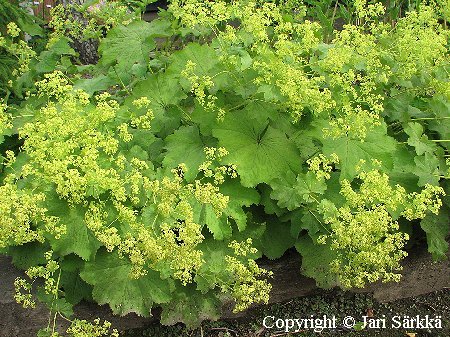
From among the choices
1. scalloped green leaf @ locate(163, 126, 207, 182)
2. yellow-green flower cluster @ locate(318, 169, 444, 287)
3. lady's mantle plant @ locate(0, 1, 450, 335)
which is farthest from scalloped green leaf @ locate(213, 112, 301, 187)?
yellow-green flower cluster @ locate(318, 169, 444, 287)

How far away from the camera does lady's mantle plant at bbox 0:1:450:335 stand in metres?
2.81

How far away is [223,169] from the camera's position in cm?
297

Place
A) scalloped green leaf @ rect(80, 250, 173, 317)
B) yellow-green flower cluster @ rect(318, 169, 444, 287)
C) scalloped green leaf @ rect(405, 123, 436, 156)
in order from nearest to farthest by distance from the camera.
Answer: yellow-green flower cluster @ rect(318, 169, 444, 287), scalloped green leaf @ rect(80, 250, 173, 317), scalloped green leaf @ rect(405, 123, 436, 156)

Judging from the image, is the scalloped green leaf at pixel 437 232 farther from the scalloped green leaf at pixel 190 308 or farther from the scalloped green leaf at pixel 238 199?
the scalloped green leaf at pixel 190 308

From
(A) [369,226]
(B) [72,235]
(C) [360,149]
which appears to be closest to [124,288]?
(B) [72,235]

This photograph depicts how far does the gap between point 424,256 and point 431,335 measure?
51cm

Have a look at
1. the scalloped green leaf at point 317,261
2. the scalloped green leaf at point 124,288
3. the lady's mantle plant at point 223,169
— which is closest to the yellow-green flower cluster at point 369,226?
the lady's mantle plant at point 223,169

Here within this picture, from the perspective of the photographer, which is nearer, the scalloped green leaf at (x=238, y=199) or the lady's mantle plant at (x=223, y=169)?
the lady's mantle plant at (x=223, y=169)

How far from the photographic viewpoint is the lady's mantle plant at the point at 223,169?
111 inches

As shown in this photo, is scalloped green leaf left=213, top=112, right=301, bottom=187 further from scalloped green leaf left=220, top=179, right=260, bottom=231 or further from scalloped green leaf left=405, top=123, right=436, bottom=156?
scalloped green leaf left=405, top=123, right=436, bottom=156

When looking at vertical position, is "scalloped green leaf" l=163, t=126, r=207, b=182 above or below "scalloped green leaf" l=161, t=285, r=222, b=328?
above

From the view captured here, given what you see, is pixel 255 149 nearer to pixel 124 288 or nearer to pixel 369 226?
pixel 369 226

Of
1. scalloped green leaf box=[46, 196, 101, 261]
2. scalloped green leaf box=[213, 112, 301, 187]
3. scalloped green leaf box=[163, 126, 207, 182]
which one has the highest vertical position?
scalloped green leaf box=[213, 112, 301, 187]

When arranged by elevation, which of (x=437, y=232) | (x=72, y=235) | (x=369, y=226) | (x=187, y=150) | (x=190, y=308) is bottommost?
(x=190, y=308)
